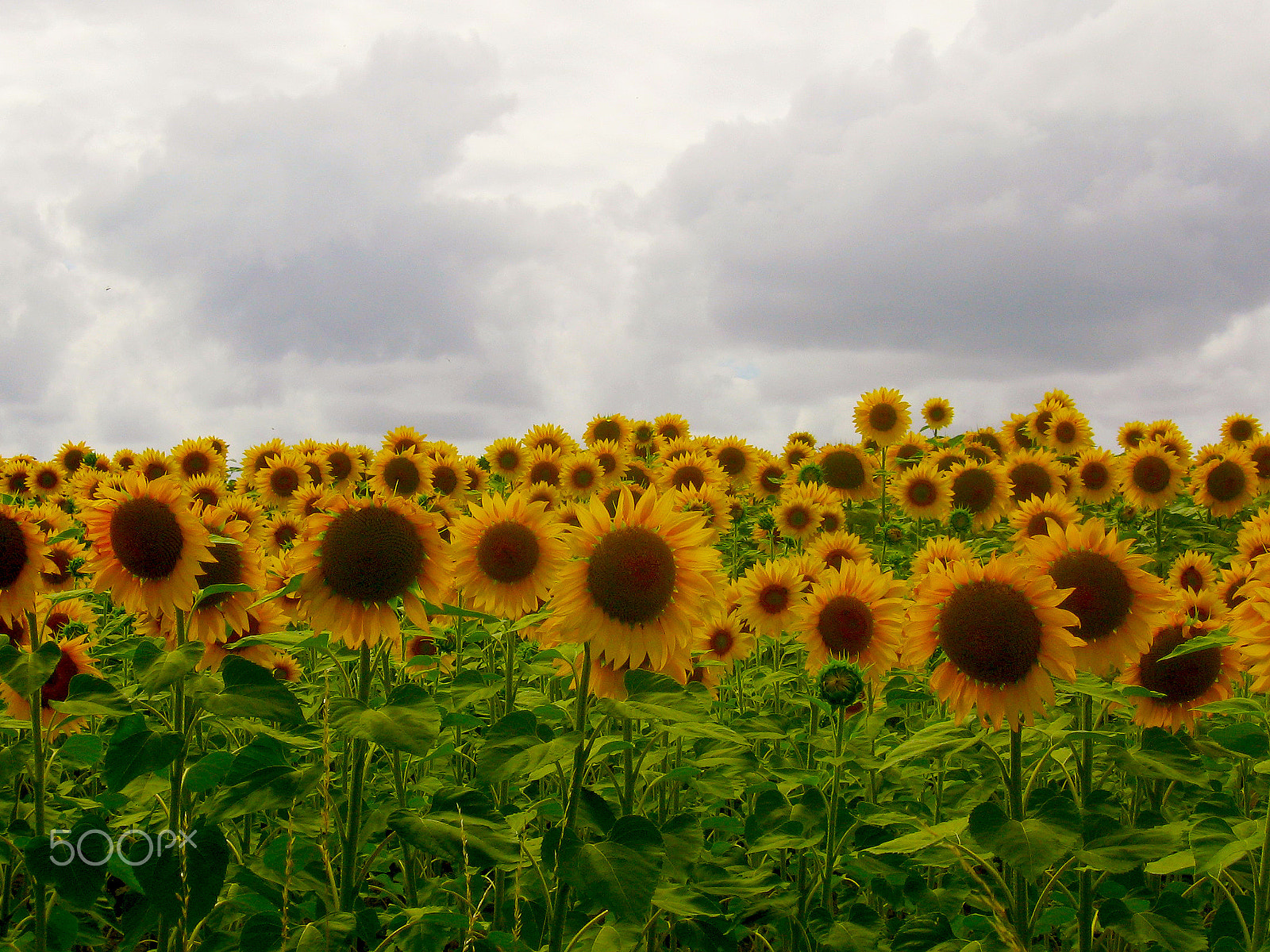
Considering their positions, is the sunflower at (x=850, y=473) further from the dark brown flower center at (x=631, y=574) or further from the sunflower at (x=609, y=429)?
the dark brown flower center at (x=631, y=574)

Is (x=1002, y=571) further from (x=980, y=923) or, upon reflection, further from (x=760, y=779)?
(x=760, y=779)

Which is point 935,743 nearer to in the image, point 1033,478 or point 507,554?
point 507,554

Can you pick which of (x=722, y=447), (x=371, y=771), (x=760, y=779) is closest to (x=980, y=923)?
(x=760, y=779)

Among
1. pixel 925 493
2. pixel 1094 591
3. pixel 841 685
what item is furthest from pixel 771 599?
pixel 925 493

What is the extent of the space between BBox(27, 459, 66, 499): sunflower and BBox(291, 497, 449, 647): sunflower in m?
12.6

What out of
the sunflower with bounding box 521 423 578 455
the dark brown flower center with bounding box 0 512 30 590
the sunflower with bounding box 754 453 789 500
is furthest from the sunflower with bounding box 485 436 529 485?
the dark brown flower center with bounding box 0 512 30 590

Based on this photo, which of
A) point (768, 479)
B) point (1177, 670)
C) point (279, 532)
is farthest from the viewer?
point (768, 479)

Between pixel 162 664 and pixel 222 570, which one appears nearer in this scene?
pixel 162 664

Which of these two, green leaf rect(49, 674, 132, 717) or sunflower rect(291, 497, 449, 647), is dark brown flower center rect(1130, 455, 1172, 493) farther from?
green leaf rect(49, 674, 132, 717)

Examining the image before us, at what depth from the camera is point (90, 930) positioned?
3.78m

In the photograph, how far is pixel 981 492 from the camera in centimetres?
1031

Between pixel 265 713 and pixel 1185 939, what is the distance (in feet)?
10.9

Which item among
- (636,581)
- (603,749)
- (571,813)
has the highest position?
(636,581)

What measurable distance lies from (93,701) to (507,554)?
1.77m
